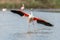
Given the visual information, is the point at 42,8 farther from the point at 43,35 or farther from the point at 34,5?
the point at 43,35

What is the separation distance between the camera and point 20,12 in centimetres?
2566

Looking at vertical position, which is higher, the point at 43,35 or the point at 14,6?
the point at 43,35

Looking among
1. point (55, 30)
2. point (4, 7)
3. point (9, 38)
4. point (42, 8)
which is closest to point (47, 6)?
point (42, 8)

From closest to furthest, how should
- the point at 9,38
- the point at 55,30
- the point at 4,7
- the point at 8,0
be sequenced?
1. the point at 9,38
2. the point at 55,30
3. the point at 4,7
4. the point at 8,0

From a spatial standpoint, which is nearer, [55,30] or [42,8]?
[55,30]

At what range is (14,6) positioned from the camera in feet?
198

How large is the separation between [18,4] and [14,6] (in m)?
1.14

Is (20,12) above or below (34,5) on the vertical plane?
above

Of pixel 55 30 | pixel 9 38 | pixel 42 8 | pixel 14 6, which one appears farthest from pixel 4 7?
pixel 9 38

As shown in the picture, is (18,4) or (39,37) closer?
(39,37)

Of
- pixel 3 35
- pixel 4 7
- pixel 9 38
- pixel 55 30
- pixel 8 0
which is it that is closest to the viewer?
pixel 9 38

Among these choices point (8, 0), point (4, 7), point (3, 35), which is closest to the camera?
point (3, 35)

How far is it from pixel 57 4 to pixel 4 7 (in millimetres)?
8225

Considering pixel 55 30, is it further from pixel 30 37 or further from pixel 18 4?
pixel 18 4
